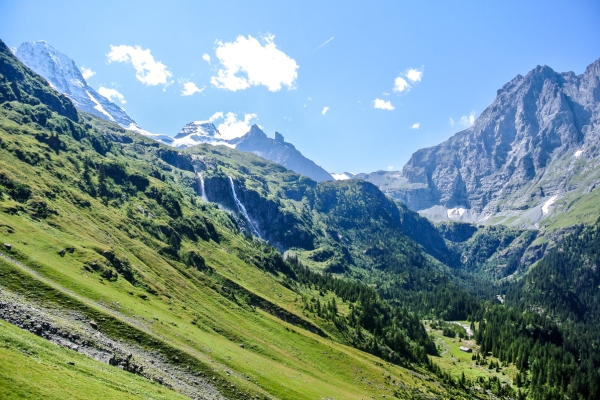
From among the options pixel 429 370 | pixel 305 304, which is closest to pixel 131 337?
pixel 305 304

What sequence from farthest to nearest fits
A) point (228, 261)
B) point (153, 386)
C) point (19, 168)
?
point (228, 261) < point (19, 168) < point (153, 386)

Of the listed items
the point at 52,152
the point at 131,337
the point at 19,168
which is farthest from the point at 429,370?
the point at 52,152

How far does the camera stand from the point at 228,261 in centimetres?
18988

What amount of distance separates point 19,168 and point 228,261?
311ft

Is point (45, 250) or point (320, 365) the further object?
point (320, 365)

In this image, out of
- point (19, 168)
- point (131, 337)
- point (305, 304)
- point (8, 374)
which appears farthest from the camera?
point (305, 304)

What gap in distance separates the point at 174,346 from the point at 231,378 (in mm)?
11263

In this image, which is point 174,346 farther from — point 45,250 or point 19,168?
point 19,168

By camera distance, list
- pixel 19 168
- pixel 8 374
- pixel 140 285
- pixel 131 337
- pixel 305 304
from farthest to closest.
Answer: pixel 305 304 → pixel 19 168 → pixel 140 285 → pixel 131 337 → pixel 8 374

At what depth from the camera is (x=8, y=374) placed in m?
31.8

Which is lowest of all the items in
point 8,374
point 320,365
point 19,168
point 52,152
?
point 320,365

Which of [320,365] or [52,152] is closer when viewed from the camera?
[320,365]

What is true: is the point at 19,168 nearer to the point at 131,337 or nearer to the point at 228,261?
the point at 228,261

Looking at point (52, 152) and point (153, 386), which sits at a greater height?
point (52, 152)
